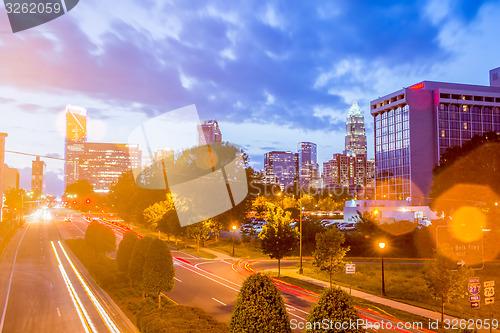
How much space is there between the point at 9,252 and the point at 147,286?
36.3 metres

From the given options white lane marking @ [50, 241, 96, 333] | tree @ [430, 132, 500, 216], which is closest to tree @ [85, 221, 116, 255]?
white lane marking @ [50, 241, 96, 333]

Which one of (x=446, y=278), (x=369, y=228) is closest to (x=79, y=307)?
(x=446, y=278)

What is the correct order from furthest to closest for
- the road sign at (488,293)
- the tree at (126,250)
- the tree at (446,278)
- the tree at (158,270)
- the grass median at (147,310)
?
the tree at (126,250), the tree at (158,270), the tree at (446,278), the grass median at (147,310), the road sign at (488,293)

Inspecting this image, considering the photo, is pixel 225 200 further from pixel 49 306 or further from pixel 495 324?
pixel 495 324

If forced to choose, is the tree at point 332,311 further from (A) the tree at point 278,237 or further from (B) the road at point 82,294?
(A) the tree at point 278,237

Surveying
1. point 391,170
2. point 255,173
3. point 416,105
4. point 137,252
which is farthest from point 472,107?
point 137,252

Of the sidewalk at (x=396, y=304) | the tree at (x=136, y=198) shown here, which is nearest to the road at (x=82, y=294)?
the sidewalk at (x=396, y=304)

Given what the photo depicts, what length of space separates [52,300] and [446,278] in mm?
23910

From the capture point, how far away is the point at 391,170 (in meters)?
107

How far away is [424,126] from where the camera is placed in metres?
102

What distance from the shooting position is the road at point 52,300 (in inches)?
745

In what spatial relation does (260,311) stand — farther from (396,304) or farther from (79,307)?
(79,307)

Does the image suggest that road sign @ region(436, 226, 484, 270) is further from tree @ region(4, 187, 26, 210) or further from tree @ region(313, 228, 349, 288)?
tree @ region(4, 187, 26, 210)

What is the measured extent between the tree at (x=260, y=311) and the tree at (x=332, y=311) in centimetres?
180
